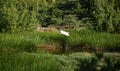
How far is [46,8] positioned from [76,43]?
12.4 meters

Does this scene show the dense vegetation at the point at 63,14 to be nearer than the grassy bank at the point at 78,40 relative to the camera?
No

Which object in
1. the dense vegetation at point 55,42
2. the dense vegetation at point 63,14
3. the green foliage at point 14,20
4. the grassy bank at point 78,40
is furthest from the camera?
the dense vegetation at point 63,14

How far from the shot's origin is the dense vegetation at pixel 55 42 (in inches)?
220

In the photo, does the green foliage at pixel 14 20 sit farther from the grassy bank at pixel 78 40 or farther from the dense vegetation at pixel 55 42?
the grassy bank at pixel 78 40

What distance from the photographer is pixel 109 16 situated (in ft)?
53.1

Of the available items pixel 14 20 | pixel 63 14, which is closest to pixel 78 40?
pixel 14 20

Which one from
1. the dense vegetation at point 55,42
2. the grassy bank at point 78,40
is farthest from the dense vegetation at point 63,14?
the grassy bank at point 78,40

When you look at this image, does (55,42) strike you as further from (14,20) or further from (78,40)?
(14,20)

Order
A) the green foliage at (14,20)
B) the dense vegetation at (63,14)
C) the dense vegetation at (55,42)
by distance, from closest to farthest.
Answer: the dense vegetation at (55,42) → the green foliage at (14,20) → the dense vegetation at (63,14)

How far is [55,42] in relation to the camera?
1214cm

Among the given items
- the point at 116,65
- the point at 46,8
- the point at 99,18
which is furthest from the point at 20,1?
the point at 116,65

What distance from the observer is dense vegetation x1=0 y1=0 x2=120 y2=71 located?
5.59m

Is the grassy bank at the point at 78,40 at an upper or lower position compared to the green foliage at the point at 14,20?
lower

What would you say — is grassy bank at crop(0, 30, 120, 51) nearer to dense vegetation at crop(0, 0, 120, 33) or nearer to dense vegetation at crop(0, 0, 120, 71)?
dense vegetation at crop(0, 0, 120, 71)
